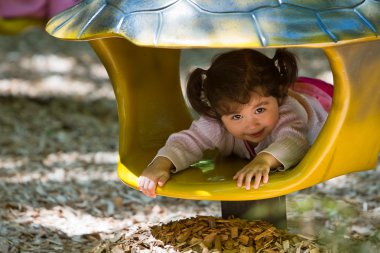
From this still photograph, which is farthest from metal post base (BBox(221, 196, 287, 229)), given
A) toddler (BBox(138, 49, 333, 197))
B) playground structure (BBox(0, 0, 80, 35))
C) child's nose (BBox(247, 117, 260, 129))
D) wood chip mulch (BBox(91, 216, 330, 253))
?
playground structure (BBox(0, 0, 80, 35))

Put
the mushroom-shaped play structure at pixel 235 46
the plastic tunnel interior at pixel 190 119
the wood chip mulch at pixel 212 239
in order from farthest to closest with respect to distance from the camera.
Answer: the wood chip mulch at pixel 212 239 → the plastic tunnel interior at pixel 190 119 → the mushroom-shaped play structure at pixel 235 46

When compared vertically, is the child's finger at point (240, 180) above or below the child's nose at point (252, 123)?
below

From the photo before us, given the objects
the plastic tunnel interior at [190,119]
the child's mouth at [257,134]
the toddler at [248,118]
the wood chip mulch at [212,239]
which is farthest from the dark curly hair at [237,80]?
the wood chip mulch at [212,239]

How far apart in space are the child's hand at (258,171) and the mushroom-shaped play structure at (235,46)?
26 millimetres

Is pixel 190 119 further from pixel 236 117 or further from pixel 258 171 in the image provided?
pixel 258 171

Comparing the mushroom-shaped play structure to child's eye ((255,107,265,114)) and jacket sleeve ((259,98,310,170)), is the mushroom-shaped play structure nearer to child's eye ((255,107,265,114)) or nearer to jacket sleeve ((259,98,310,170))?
jacket sleeve ((259,98,310,170))

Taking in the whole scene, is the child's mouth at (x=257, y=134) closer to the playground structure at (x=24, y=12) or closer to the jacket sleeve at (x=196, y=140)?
the jacket sleeve at (x=196, y=140)

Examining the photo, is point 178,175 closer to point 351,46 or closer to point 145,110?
point 145,110

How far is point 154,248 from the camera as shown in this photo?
2.62 meters

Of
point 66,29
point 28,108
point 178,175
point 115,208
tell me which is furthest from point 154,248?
point 28,108

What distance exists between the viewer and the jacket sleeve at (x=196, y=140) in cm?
279

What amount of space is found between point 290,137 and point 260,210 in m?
0.31

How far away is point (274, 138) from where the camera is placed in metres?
2.74

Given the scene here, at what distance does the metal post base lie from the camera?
2801 mm
